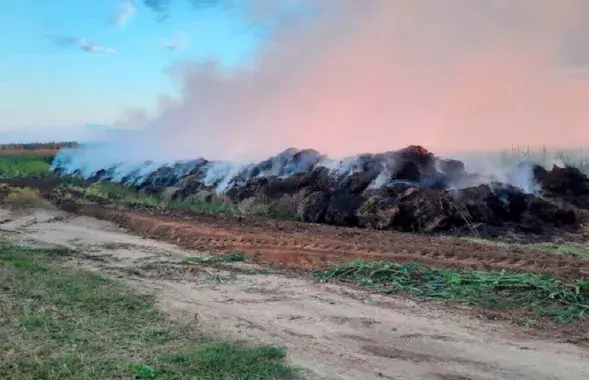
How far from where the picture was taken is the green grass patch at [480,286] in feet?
25.9

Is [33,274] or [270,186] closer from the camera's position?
[33,274]

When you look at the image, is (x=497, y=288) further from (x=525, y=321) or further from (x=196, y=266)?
(x=196, y=266)

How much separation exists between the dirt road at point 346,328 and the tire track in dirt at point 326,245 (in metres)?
1.33

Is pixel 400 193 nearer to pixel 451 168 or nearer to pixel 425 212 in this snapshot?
pixel 425 212

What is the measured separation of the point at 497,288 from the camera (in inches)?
339

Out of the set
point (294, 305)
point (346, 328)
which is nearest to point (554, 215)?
point (294, 305)

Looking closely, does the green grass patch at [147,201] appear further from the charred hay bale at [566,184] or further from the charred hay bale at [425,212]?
the charred hay bale at [566,184]

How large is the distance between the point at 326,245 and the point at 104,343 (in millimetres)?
6685

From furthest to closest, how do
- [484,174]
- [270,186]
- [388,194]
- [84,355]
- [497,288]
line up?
[270,186] < [484,174] < [388,194] < [497,288] < [84,355]

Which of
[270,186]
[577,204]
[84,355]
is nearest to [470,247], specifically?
[577,204]

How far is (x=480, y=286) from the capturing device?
872 cm

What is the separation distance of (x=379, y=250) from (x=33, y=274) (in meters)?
6.17

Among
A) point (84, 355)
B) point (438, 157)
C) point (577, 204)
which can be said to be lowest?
point (84, 355)

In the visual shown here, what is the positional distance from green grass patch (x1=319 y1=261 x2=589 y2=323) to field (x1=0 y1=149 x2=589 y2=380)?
27 millimetres
